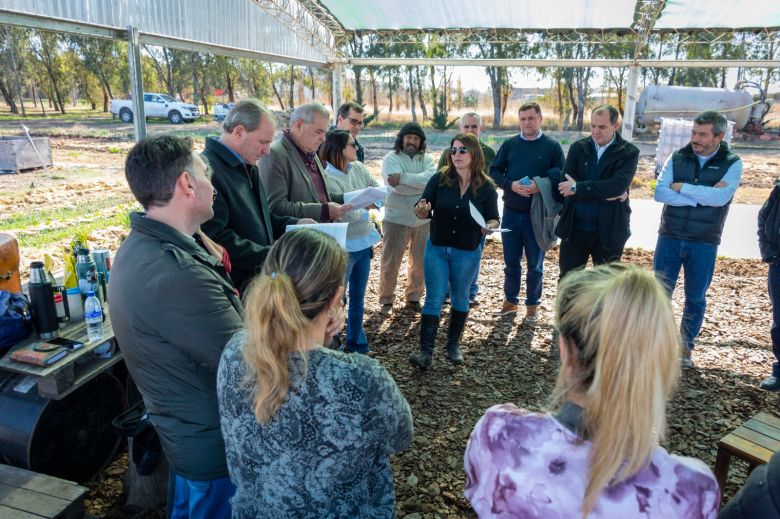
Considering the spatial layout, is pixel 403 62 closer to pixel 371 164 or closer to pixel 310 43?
pixel 310 43

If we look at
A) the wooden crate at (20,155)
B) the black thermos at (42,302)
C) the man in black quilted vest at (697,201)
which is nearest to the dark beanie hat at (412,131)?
the man in black quilted vest at (697,201)

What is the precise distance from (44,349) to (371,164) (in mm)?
14536

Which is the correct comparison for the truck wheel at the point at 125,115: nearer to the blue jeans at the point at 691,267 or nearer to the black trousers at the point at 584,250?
the black trousers at the point at 584,250

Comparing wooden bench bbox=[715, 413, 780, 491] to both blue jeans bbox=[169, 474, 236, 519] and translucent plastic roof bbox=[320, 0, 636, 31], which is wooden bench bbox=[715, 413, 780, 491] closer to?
blue jeans bbox=[169, 474, 236, 519]

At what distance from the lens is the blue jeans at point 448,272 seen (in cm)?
399

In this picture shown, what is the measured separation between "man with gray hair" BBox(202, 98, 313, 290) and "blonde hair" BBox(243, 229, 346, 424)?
1266 millimetres

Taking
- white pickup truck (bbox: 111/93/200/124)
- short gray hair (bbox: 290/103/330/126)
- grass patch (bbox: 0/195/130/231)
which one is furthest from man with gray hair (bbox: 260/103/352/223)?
white pickup truck (bbox: 111/93/200/124)

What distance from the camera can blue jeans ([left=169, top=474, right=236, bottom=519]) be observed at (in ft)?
6.19

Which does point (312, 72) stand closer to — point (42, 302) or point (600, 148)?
point (600, 148)

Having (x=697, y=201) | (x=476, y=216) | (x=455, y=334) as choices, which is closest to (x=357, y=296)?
(x=455, y=334)

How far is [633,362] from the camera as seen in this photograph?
111 cm

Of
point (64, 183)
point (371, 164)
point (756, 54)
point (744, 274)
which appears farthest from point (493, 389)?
point (756, 54)

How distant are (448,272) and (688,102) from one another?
2321 centimetres

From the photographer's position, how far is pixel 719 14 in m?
8.59
